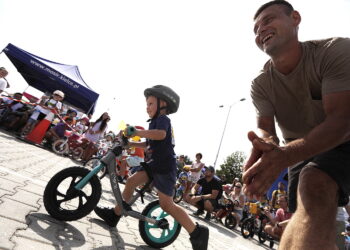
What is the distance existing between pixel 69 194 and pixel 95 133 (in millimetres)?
7721

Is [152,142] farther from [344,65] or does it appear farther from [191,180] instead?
[191,180]

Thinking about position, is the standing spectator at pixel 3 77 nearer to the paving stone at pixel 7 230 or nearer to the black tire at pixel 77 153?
the black tire at pixel 77 153

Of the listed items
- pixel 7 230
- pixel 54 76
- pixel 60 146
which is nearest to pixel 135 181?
pixel 7 230

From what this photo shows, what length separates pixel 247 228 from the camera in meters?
8.49

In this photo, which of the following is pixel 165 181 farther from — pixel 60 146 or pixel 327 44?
pixel 60 146

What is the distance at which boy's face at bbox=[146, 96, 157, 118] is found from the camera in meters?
3.43

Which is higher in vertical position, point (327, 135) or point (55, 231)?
point (327, 135)

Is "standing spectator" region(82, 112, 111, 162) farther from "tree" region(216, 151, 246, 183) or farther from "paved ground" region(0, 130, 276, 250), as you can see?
"tree" region(216, 151, 246, 183)

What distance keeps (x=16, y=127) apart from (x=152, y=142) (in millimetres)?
10208

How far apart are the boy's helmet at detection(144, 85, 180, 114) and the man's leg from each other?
2.15 m

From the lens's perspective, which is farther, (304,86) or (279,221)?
(279,221)

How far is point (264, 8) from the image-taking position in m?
2.26

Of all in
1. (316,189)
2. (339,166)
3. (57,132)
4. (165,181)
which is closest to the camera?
(316,189)

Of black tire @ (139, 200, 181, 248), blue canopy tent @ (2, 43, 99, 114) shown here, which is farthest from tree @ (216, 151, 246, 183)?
black tire @ (139, 200, 181, 248)
